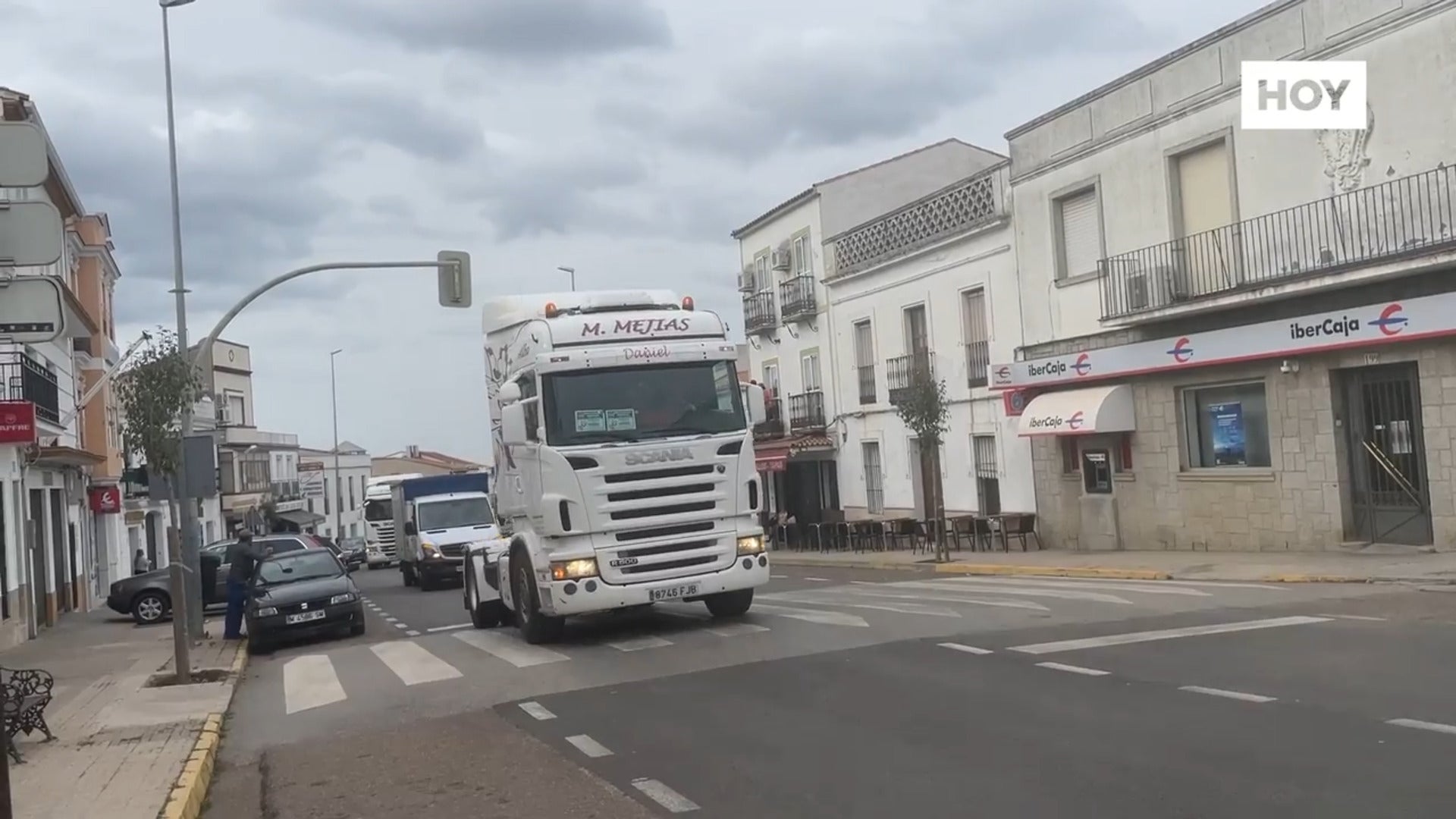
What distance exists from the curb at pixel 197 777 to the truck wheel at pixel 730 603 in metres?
6.05

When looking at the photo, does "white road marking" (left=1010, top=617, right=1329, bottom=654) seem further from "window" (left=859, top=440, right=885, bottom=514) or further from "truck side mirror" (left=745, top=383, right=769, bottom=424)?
"window" (left=859, top=440, right=885, bottom=514)

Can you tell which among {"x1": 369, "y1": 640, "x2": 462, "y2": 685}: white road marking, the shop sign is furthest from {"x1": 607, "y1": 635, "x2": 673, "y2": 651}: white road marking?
the shop sign

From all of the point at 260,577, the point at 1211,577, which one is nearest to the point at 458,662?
the point at 260,577

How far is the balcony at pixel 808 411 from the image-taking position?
38.8 m

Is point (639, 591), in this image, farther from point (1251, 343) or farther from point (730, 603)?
point (1251, 343)

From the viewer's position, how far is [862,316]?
3562 centimetres

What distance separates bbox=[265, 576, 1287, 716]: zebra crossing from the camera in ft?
43.1

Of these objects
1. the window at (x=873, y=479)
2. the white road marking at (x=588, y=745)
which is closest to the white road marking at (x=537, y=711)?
the white road marking at (x=588, y=745)

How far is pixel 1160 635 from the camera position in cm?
1245

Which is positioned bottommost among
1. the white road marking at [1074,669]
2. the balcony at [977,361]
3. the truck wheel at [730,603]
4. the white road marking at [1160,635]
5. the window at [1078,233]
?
the white road marking at [1160,635]

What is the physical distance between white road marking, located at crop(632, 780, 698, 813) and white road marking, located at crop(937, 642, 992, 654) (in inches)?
192

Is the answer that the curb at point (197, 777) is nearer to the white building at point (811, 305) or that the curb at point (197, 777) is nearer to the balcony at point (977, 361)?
the balcony at point (977, 361)

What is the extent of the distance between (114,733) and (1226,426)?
1840 centimetres

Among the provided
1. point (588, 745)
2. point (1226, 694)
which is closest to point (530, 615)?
point (588, 745)
